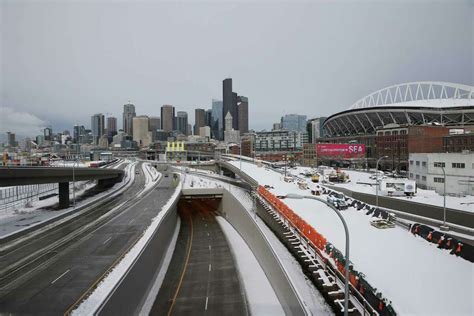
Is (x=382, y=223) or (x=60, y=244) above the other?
(x=382, y=223)

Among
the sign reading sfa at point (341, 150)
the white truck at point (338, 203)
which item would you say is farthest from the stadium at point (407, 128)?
the white truck at point (338, 203)

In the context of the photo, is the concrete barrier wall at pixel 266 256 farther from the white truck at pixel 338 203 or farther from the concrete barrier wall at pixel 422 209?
the concrete barrier wall at pixel 422 209

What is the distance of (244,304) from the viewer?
21.7 m

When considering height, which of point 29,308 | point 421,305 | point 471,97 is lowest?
point 29,308

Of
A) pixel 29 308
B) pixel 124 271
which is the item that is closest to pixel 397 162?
pixel 124 271

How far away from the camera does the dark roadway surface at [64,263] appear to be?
15.1 meters

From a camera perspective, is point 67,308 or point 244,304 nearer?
point 67,308

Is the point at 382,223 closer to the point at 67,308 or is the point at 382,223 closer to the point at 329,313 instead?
the point at 329,313

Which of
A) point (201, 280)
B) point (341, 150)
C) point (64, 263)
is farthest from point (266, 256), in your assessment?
point (341, 150)

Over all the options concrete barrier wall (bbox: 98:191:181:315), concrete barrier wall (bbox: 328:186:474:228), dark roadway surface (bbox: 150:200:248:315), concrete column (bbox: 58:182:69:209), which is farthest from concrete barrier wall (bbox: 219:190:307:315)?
concrete column (bbox: 58:182:69:209)

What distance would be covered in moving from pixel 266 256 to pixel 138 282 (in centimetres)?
1144

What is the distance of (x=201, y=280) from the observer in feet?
85.4

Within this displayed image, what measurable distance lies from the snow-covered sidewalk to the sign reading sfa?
6760cm

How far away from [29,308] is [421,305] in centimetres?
1922
